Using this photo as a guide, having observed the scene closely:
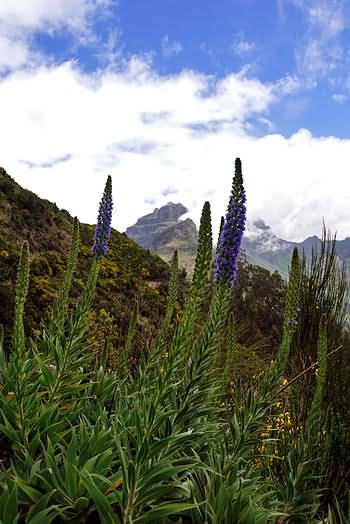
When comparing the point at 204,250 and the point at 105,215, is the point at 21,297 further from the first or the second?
the point at 105,215

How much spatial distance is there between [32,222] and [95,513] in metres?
18.6

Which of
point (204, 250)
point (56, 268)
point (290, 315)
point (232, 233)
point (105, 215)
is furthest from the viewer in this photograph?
point (56, 268)

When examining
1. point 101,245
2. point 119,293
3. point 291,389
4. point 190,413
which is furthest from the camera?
point 119,293

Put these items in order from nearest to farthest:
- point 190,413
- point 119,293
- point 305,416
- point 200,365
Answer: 1. point 200,365
2. point 190,413
3. point 305,416
4. point 119,293

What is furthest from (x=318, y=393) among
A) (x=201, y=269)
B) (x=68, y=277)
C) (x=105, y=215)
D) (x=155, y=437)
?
(x=105, y=215)

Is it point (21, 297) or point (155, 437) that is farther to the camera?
point (21, 297)

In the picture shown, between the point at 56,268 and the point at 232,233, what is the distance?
15.3m

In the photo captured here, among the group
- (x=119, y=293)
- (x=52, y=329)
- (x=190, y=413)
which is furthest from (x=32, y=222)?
(x=190, y=413)

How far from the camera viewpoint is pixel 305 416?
19.5 ft

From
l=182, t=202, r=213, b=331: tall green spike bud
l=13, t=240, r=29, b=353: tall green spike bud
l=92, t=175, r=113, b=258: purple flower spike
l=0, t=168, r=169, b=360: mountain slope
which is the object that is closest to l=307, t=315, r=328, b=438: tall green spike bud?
l=182, t=202, r=213, b=331: tall green spike bud

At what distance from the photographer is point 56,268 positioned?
17516 mm

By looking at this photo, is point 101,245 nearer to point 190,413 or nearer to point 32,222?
point 190,413

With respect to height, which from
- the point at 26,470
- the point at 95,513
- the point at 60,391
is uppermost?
the point at 60,391

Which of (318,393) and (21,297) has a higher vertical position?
(21,297)
